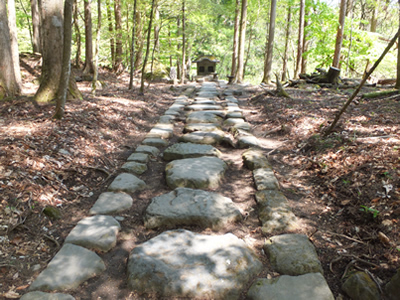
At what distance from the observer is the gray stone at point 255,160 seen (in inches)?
158

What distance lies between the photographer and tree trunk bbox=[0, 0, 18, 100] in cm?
567

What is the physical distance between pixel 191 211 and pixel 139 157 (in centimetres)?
184

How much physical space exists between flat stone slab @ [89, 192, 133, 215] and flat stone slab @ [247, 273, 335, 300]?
1.68 metres

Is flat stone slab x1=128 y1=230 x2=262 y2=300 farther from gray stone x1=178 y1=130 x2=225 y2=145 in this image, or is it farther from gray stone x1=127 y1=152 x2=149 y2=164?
gray stone x1=178 y1=130 x2=225 y2=145

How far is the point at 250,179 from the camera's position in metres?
3.78

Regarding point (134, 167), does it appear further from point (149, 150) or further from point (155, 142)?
point (155, 142)

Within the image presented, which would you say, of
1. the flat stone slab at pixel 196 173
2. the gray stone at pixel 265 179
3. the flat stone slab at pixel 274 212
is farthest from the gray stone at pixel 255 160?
the flat stone slab at pixel 274 212

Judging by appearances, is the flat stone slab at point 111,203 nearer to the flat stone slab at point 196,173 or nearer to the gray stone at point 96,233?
the gray stone at point 96,233

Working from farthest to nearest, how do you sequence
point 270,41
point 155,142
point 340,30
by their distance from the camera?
point 270,41 → point 340,30 → point 155,142

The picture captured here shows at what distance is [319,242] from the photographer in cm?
257

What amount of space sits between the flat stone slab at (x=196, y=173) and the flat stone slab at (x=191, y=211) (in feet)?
1.14

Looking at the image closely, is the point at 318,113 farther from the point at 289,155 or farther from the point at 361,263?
the point at 361,263

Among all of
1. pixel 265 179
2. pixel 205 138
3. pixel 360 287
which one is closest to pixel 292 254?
pixel 360 287

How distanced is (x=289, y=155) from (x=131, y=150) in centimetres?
275
